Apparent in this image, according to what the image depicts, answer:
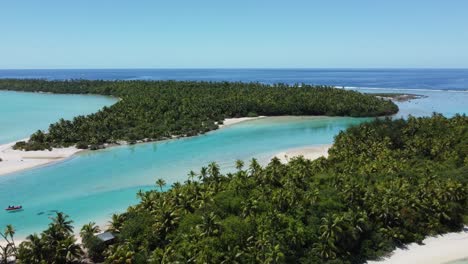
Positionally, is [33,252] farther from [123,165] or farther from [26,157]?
[26,157]

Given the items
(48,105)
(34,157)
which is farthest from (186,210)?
(48,105)

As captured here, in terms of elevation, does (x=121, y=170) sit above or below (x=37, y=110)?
below

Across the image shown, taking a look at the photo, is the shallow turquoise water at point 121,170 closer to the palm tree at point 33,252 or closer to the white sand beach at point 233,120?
the white sand beach at point 233,120

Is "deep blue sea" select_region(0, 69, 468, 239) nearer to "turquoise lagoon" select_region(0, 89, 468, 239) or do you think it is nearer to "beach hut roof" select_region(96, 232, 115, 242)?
"turquoise lagoon" select_region(0, 89, 468, 239)

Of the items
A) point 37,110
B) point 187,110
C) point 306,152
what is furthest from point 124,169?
point 37,110

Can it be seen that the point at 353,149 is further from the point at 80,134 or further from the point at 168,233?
the point at 80,134

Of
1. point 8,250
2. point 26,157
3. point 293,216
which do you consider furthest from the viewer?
point 26,157

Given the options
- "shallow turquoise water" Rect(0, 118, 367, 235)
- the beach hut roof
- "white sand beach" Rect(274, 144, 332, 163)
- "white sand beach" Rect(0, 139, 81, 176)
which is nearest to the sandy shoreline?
"white sand beach" Rect(0, 139, 81, 176)

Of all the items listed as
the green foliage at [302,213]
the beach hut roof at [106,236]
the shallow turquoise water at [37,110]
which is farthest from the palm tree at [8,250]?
the shallow turquoise water at [37,110]
